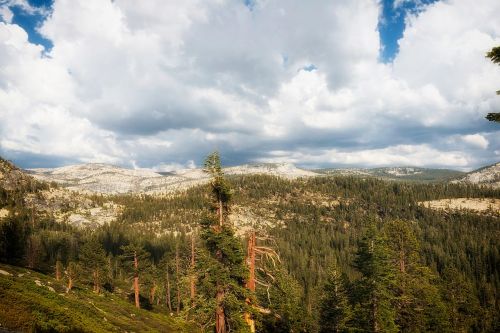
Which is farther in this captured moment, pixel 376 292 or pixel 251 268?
pixel 376 292

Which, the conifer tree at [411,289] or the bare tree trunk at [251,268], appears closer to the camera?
the bare tree trunk at [251,268]

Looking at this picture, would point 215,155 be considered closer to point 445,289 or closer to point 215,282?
point 215,282

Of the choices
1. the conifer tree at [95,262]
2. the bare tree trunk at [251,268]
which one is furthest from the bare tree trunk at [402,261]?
the conifer tree at [95,262]

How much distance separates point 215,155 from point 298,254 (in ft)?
533

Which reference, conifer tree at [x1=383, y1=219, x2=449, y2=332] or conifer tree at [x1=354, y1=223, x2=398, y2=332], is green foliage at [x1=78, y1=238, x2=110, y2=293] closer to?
conifer tree at [x1=354, y1=223, x2=398, y2=332]

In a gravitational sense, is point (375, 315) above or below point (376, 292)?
below

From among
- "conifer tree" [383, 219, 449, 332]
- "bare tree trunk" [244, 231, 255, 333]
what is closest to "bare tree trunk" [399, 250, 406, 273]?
"conifer tree" [383, 219, 449, 332]

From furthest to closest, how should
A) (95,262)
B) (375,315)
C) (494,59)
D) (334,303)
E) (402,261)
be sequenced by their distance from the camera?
1. (95,262)
2. (334,303)
3. (402,261)
4. (375,315)
5. (494,59)

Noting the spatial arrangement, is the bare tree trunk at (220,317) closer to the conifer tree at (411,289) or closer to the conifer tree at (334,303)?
the conifer tree at (334,303)

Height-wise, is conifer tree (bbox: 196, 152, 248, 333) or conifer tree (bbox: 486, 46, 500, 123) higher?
conifer tree (bbox: 486, 46, 500, 123)

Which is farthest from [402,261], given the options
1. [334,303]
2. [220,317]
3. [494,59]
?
[494,59]

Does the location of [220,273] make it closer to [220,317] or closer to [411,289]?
[220,317]

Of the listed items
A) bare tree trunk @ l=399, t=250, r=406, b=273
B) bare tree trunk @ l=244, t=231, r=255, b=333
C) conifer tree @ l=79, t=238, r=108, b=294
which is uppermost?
bare tree trunk @ l=244, t=231, r=255, b=333

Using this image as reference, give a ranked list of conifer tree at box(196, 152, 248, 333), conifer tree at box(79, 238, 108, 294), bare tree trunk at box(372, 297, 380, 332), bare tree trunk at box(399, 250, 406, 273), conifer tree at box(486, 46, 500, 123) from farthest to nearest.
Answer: conifer tree at box(79, 238, 108, 294), bare tree trunk at box(399, 250, 406, 273), bare tree trunk at box(372, 297, 380, 332), conifer tree at box(196, 152, 248, 333), conifer tree at box(486, 46, 500, 123)
